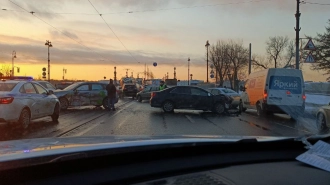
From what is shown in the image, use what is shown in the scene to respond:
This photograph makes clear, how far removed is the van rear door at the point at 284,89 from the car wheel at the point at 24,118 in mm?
10478

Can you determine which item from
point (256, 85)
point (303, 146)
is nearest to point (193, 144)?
point (303, 146)

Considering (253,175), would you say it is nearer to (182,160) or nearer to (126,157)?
(182,160)

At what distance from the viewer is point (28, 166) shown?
193cm

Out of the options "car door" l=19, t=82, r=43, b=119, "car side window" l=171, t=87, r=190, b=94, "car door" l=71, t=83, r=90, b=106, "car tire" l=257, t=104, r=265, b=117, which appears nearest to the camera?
"car door" l=19, t=82, r=43, b=119

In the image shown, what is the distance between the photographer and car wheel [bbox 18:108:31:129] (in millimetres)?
11406

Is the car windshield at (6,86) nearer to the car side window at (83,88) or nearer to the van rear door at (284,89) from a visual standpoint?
the car side window at (83,88)

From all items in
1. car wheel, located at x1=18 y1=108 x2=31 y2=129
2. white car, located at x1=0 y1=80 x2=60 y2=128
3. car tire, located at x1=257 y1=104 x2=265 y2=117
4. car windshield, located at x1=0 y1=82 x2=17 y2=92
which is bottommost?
car tire, located at x1=257 y1=104 x2=265 y2=117

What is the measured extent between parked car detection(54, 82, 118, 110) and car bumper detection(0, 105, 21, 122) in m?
9.69

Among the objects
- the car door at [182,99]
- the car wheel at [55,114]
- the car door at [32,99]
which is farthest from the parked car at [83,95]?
the car door at [32,99]

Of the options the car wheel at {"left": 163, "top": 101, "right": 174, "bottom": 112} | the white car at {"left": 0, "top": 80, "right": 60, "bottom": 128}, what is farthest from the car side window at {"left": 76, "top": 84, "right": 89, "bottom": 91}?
the white car at {"left": 0, "top": 80, "right": 60, "bottom": 128}

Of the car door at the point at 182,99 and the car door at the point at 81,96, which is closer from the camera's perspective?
the car door at the point at 182,99

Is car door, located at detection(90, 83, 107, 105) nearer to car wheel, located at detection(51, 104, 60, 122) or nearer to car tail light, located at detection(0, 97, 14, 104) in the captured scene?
car wheel, located at detection(51, 104, 60, 122)

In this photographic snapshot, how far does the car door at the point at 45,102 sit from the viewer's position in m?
13.0

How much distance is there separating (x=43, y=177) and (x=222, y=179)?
38.6 inches
